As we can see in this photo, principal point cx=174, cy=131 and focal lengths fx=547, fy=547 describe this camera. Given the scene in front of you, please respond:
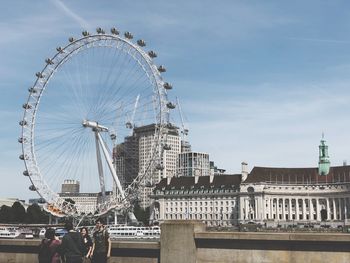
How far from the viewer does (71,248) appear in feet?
44.1

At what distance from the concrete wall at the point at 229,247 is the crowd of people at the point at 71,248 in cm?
159

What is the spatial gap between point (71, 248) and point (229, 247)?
411 centimetres

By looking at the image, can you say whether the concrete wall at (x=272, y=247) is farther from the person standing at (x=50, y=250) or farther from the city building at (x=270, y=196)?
the city building at (x=270, y=196)

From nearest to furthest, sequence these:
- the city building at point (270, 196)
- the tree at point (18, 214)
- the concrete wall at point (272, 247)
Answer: the concrete wall at point (272, 247) < the tree at point (18, 214) < the city building at point (270, 196)

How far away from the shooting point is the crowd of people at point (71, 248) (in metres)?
13.4

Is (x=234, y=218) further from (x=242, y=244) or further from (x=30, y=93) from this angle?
(x=242, y=244)

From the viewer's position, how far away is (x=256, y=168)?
6865 inches

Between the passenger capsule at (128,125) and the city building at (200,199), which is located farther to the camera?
the city building at (200,199)

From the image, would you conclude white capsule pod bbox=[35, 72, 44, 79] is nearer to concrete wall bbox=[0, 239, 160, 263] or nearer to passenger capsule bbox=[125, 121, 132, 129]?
passenger capsule bbox=[125, 121, 132, 129]

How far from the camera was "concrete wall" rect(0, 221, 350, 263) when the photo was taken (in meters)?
13.3

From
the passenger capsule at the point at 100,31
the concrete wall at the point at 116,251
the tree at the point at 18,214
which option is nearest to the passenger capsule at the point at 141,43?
the passenger capsule at the point at 100,31

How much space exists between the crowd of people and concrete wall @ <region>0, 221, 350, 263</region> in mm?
1590

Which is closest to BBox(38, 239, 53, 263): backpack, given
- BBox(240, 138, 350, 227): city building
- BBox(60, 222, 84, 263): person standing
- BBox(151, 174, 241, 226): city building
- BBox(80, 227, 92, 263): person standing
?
BBox(60, 222, 84, 263): person standing

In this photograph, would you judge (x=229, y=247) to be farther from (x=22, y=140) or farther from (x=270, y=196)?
(x=270, y=196)
